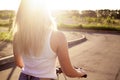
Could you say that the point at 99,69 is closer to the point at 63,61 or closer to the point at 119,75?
the point at 119,75

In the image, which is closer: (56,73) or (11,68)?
(56,73)

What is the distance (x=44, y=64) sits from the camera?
265cm

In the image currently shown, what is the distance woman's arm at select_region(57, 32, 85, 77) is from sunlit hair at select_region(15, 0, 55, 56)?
14 centimetres

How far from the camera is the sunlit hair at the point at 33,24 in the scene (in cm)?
253

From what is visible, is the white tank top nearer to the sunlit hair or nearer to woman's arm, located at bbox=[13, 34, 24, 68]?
the sunlit hair

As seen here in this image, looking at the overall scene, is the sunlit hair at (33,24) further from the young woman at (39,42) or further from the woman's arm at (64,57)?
the woman's arm at (64,57)

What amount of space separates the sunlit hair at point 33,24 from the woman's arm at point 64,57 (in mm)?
135

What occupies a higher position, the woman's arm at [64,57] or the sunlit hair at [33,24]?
the sunlit hair at [33,24]

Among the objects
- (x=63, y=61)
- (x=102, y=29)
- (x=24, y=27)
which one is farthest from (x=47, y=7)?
(x=102, y=29)

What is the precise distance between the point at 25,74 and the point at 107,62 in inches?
320

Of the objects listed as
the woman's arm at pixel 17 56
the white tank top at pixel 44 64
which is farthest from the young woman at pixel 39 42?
the woman's arm at pixel 17 56

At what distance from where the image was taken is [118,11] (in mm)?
59688

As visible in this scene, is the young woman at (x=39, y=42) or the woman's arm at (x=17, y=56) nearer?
the young woman at (x=39, y=42)

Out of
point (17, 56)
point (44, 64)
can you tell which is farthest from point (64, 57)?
point (17, 56)
